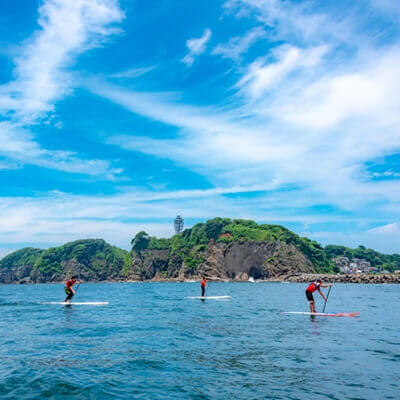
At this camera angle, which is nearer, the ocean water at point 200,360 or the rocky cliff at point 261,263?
the ocean water at point 200,360

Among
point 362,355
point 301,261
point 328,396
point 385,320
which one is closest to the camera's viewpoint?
point 328,396

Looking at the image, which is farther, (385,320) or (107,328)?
(385,320)

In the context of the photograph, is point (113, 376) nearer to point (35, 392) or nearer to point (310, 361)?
point (35, 392)

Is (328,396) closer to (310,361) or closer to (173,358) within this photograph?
(310,361)

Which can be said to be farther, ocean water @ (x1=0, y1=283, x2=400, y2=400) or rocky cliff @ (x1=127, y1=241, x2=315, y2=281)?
rocky cliff @ (x1=127, y1=241, x2=315, y2=281)

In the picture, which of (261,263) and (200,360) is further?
(261,263)

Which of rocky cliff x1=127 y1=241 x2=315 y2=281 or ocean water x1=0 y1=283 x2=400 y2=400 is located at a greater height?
rocky cliff x1=127 y1=241 x2=315 y2=281

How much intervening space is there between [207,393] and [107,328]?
40.1 feet

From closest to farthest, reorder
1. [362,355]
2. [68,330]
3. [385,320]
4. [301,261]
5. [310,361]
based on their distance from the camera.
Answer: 1. [310,361]
2. [362,355]
3. [68,330]
4. [385,320]
5. [301,261]

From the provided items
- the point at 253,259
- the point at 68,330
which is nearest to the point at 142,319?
the point at 68,330

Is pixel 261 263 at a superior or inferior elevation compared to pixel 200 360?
superior

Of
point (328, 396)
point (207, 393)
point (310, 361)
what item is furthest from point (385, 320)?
point (207, 393)

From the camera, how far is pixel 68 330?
1986 cm

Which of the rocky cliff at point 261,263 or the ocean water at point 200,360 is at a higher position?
the rocky cliff at point 261,263
